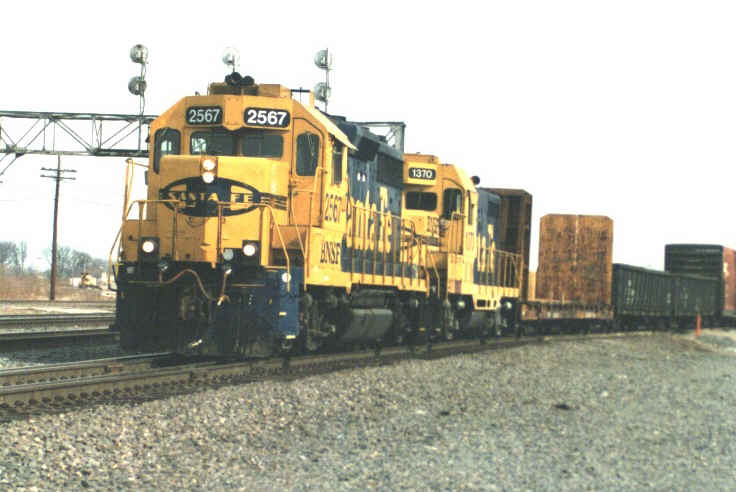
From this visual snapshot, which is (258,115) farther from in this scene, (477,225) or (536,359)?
(477,225)

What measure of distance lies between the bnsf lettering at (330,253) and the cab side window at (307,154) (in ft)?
3.42

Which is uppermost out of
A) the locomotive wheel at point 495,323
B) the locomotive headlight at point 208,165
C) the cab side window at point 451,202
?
the cab side window at point 451,202

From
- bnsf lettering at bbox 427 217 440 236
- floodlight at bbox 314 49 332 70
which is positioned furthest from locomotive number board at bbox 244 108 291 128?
floodlight at bbox 314 49 332 70

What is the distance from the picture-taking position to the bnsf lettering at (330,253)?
39.7 feet

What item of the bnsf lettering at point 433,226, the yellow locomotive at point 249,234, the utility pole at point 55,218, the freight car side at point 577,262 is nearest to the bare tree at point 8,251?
the utility pole at point 55,218

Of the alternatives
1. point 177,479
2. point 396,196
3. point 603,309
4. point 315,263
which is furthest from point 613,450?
point 603,309

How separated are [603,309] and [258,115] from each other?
1984 centimetres

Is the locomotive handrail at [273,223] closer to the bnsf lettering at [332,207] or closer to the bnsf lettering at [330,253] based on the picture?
the bnsf lettering at [330,253]

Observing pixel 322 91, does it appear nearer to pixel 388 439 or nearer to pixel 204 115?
pixel 204 115

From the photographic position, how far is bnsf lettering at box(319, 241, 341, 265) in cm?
1210

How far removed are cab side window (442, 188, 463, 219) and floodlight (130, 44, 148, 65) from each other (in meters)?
15.9

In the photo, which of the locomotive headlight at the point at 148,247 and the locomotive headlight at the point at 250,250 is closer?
the locomotive headlight at the point at 250,250

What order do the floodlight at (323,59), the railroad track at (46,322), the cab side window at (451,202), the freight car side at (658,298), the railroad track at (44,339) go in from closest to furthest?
the railroad track at (44,339), the cab side window at (451,202), the railroad track at (46,322), the floodlight at (323,59), the freight car side at (658,298)

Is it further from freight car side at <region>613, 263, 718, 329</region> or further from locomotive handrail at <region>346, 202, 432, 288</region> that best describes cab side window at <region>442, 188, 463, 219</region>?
freight car side at <region>613, 263, 718, 329</region>
